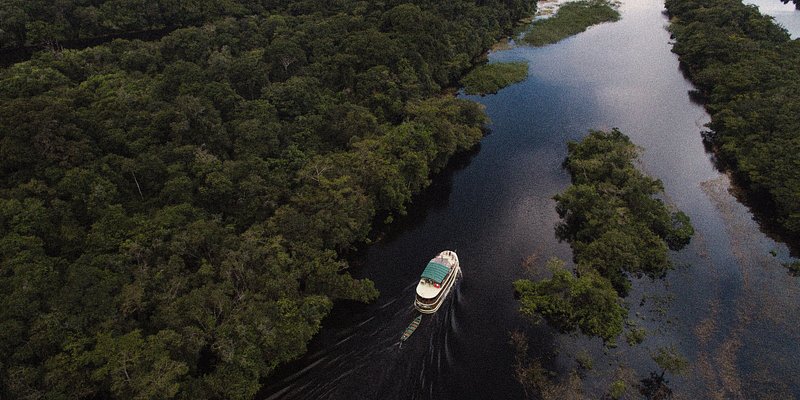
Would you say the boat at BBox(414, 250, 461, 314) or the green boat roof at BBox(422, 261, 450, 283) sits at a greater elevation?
the green boat roof at BBox(422, 261, 450, 283)

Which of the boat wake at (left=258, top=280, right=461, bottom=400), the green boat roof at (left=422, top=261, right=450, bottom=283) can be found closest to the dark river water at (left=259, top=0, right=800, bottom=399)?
the boat wake at (left=258, top=280, right=461, bottom=400)

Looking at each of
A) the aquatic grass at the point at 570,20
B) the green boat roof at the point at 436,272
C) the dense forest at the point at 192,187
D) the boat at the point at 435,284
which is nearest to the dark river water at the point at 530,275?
the boat at the point at 435,284

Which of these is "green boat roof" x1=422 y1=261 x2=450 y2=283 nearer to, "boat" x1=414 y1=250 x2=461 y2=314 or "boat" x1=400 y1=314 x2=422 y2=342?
"boat" x1=414 y1=250 x2=461 y2=314

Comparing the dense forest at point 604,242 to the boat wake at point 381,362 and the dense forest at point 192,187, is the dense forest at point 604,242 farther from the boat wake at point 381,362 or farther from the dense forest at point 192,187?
the dense forest at point 192,187

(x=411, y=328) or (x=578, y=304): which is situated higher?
(x=411, y=328)

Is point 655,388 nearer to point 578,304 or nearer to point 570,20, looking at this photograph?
point 578,304

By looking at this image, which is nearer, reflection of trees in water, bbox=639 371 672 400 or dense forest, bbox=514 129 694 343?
Answer: reflection of trees in water, bbox=639 371 672 400


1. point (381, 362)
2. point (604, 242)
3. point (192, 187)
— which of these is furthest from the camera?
point (604, 242)

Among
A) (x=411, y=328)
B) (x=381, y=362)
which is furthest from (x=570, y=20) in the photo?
(x=381, y=362)
